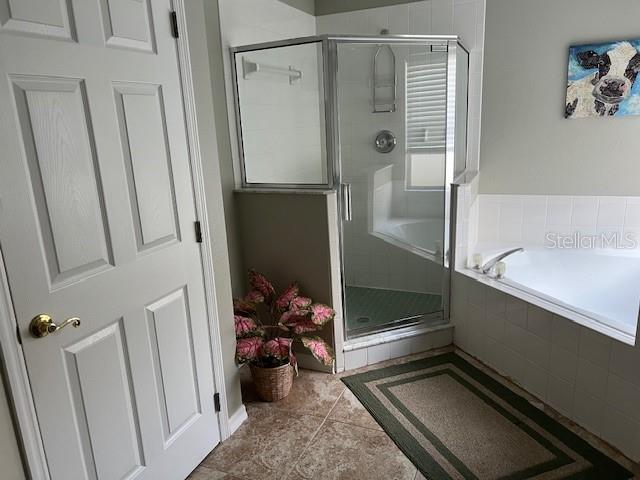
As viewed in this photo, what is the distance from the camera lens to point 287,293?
2.53 metres

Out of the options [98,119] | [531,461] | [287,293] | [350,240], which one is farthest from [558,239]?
[98,119]

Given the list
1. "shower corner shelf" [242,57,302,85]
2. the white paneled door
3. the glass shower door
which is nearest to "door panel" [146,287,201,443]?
the white paneled door

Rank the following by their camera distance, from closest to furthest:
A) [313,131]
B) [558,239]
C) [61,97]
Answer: [61,97], [313,131], [558,239]

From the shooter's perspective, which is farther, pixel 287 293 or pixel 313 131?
pixel 313 131

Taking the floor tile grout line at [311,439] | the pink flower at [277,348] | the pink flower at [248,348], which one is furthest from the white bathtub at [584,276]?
the pink flower at [248,348]

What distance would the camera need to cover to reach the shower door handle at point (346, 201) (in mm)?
2625

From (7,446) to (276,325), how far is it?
1.41m

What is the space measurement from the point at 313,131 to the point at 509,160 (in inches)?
61.2

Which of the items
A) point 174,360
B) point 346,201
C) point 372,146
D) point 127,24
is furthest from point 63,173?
point 372,146

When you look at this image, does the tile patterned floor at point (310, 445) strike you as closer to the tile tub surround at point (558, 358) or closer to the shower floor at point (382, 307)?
the tile tub surround at point (558, 358)

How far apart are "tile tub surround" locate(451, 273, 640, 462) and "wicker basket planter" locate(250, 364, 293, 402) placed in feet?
3.84

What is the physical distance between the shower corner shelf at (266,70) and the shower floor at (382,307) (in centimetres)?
127

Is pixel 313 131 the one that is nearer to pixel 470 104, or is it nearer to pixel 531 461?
pixel 470 104

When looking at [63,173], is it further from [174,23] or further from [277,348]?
[277,348]
